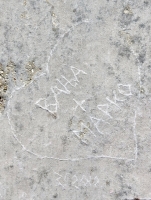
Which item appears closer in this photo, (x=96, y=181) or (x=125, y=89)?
(x=125, y=89)

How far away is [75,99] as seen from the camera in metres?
1.87

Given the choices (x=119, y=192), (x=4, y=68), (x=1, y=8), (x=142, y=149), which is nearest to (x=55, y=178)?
(x=119, y=192)

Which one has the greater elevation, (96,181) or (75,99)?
(75,99)

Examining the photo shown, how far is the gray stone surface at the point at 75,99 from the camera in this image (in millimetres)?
Result: 1791

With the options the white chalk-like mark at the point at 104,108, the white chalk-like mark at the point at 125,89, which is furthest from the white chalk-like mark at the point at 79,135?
the white chalk-like mark at the point at 125,89

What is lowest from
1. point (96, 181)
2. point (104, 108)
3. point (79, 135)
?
point (96, 181)

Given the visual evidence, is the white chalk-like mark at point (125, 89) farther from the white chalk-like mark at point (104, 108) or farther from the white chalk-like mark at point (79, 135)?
the white chalk-like mark at point (79, 135)

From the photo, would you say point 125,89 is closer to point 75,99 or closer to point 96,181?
point 75,99

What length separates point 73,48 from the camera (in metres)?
1.82

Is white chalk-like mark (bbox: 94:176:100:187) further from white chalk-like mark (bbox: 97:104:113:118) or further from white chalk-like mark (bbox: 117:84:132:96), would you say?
white chalk-like mark (bbox: 117:84:132:96)

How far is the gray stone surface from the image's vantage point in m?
1.79

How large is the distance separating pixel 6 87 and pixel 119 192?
3.01ft

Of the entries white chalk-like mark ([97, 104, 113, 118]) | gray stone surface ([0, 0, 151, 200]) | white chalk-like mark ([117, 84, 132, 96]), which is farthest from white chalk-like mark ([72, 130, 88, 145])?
white chalk-like mark ([117, 84, 132, 96])

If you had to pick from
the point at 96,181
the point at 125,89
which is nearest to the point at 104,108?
the point at 125,89
